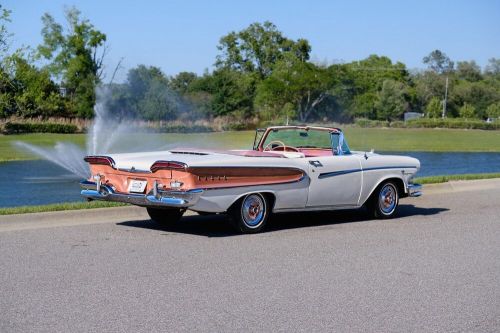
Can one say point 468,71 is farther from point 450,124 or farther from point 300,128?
point 300,128

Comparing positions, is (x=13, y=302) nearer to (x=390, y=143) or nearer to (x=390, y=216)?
(x=390, y=216)

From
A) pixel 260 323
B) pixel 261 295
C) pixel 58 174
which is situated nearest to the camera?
pixel 260 323

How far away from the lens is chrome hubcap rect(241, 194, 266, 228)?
970 centimetres

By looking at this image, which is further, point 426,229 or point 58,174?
point 58,174

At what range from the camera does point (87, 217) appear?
35.1ft

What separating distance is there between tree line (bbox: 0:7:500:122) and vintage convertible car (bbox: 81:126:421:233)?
5444 millimetres

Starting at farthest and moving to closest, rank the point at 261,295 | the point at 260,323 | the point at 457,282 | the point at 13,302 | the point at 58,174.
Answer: the point at 58,174 < the point at 457,282 < the point at 261,295 < the point at 13,302 < the point at 260,323

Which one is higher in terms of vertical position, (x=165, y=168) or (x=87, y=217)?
(x=165, y=168)

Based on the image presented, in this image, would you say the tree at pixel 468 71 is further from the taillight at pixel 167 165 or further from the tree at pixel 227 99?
the taillight at pixel 167 165

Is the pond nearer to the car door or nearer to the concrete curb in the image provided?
the concrete curb

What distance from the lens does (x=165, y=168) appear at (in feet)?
30.2

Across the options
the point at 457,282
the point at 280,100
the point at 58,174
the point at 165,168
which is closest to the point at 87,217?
the point at 165,168

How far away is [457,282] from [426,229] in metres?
3.41

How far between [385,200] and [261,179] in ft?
8.68
